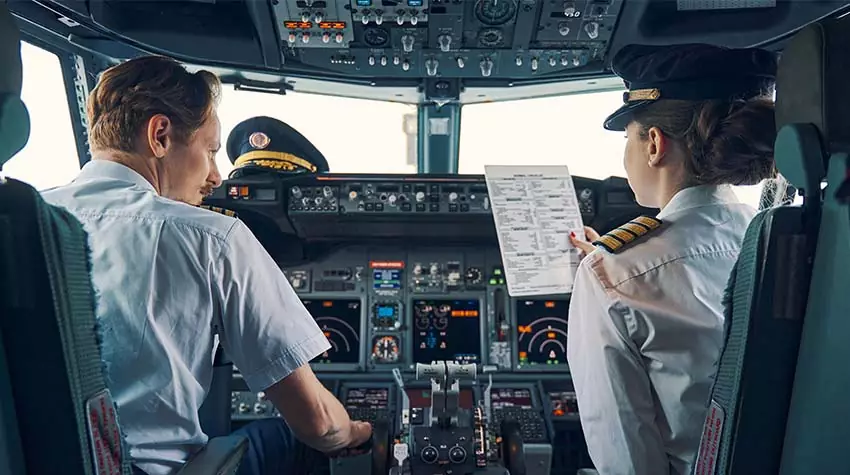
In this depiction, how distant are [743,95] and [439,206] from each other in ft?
5.02

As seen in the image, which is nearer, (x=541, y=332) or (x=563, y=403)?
(x=563, y=403)

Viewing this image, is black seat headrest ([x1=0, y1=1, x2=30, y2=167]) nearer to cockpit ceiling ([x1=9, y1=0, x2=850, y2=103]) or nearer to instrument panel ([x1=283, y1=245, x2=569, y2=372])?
cockpit ceiling ([x1=9, y1=0, x2=850, y2=103])

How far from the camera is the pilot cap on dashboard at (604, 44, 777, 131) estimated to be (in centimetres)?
129

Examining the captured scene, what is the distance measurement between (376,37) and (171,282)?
1719mm

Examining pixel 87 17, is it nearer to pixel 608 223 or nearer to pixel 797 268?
pixel 608 223

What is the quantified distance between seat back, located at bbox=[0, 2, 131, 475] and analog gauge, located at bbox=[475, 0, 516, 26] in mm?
1941

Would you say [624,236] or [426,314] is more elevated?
[624,236]

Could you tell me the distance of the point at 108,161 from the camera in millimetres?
1491

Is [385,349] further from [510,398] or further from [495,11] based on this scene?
[495,11]

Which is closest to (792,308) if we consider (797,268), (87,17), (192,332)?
(797,268)

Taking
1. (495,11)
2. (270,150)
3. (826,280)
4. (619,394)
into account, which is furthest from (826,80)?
(270,150)

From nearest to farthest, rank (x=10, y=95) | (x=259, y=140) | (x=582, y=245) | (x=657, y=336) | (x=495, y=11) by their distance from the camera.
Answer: (x=10, y=95) < (x=657, y=336) < (x=582, y=245) < (x=495, y=11) < (x=259, y=140)

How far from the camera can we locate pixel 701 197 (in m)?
1.34

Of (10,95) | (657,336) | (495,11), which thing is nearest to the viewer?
(10,95)
